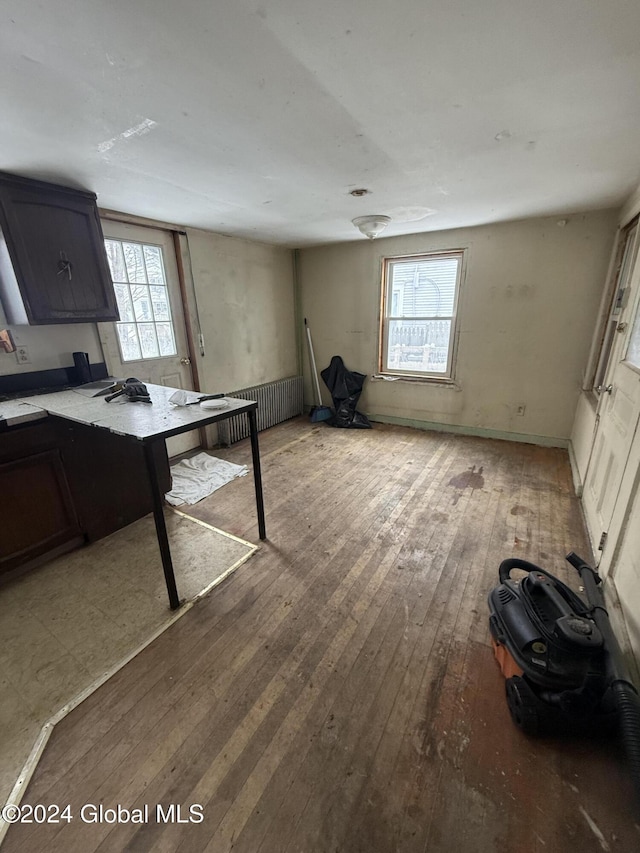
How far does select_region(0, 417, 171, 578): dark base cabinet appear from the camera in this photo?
1.88 m

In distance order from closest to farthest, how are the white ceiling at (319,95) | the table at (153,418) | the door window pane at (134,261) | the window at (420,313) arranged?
the white ceiling at (319,95) → the table at (153,418) → the door window pane at (134,261) → the window at (420,313)

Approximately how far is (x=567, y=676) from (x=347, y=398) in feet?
12.2

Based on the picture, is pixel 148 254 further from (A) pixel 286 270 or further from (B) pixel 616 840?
(B) pixel 616 840

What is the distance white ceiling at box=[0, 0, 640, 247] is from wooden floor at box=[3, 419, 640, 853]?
2.25m

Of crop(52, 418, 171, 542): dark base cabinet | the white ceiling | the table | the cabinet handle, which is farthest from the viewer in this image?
the cabinet handle

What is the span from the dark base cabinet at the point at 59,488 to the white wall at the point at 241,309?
164 cm

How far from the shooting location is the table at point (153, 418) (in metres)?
1.60

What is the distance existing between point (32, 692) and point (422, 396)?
416cm

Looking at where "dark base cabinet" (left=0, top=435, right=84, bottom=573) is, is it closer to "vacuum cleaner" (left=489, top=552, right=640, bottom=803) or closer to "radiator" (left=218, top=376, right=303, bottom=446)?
"radiator" (left=218, top=376, right=303, bottom=446)

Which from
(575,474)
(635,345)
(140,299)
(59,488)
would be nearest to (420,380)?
(575,474)

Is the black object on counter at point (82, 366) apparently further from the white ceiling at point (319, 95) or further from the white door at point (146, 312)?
the white ceiling at point (319, 95)

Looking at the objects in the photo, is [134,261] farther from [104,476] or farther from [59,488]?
[59,488]

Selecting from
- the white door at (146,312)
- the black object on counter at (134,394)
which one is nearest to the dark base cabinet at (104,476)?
the black object on counter at (134,394)

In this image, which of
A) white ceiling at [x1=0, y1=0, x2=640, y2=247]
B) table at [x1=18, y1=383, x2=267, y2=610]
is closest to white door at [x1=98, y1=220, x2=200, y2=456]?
white ceiling at [x1=0, y1=0, x2=640, y2=247]
